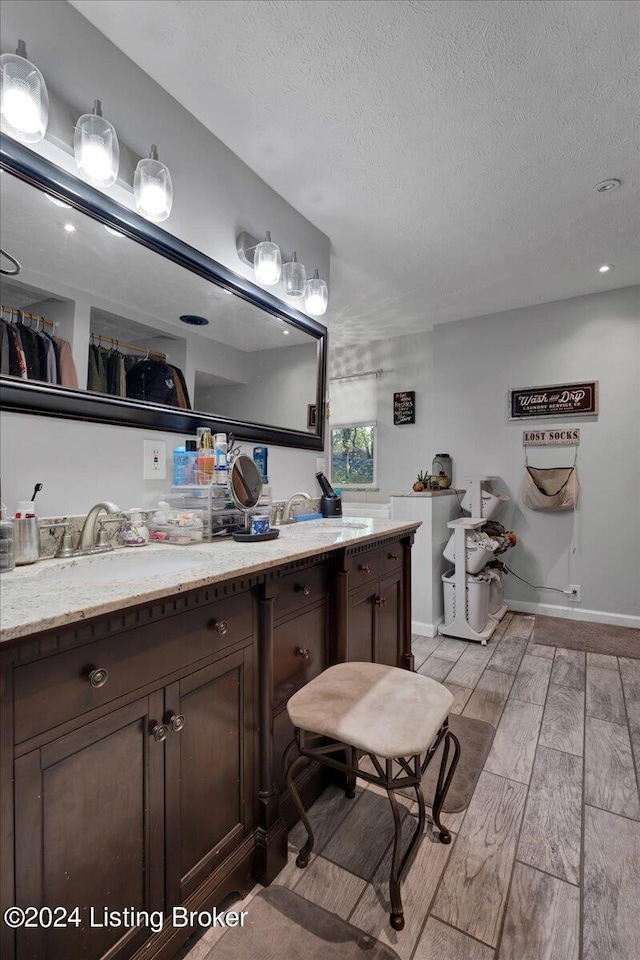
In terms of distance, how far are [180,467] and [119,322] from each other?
0.53 metres

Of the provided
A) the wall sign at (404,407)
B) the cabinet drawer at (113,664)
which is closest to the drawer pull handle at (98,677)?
the cabinet drawer at (113,664)

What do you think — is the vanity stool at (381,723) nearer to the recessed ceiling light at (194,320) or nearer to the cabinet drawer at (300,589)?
the cabinet drawer at (300,589)

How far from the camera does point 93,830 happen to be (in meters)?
0.86

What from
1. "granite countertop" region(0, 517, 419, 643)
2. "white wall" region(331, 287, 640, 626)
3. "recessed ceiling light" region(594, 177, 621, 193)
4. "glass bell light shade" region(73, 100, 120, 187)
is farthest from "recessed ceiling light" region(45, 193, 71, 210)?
"white wall" region(331, 287, 640, 626)

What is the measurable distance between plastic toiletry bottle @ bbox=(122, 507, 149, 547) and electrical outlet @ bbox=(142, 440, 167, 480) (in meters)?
0.15

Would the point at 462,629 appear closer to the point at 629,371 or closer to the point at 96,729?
the point at 629,371

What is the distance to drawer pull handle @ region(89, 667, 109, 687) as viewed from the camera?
84 cm

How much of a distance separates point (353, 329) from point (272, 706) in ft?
13.0

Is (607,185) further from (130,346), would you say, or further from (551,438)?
(130,346)

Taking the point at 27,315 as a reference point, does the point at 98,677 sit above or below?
below

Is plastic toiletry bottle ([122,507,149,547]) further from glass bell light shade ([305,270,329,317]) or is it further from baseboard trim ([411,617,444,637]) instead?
baseboard trim ([411,617,444,637])

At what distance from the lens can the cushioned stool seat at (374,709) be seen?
3.55 ft

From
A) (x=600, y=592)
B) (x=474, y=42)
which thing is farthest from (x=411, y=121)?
(x=600, y=592)

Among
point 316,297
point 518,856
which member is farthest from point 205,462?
point 518,856
